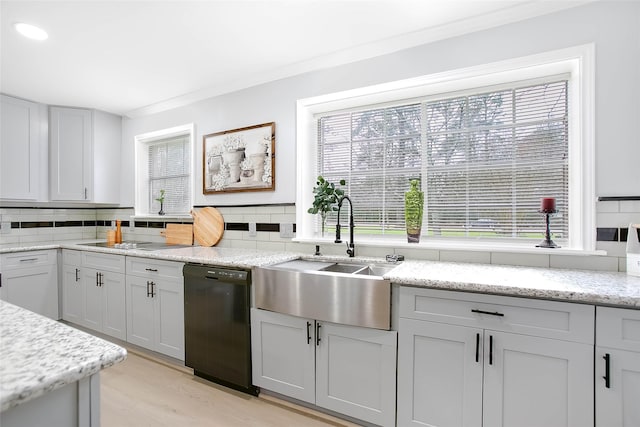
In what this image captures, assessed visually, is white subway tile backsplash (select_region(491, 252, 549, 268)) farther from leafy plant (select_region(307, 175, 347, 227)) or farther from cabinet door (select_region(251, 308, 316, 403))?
cabinet door (select_region(251, 308, 316, 403))

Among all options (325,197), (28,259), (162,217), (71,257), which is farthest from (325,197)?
(28,259)

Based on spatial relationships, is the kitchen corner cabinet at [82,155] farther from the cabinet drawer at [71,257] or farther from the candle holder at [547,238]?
the candle holder at [547,238]

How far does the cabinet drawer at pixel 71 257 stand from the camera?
3229mm

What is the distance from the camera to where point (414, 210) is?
228cm

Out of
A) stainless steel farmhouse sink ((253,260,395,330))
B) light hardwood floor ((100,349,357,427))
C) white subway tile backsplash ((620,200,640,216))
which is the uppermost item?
white subway tile backsplash ((620,200,640,216))

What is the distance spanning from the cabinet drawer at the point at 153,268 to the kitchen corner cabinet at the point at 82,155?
5.09 ft

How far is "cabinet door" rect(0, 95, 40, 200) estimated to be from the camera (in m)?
3.19

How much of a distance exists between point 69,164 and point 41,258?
1.09m

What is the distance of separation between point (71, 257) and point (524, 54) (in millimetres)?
4393

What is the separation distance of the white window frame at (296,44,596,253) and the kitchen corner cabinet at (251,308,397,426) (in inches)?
31.8

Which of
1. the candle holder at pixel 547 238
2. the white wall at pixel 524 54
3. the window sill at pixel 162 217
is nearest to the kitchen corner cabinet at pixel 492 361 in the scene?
the candle holder at pixel 547 238

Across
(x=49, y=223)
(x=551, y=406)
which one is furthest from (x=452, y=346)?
(x=49, y=223)

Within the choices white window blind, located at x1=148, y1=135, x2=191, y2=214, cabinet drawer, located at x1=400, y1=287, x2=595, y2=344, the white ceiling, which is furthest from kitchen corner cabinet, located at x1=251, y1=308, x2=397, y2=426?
white window blind, located at x1=148, y1=135, x2=191, y2=214

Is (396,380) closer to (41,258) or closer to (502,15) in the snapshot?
(502,15)
